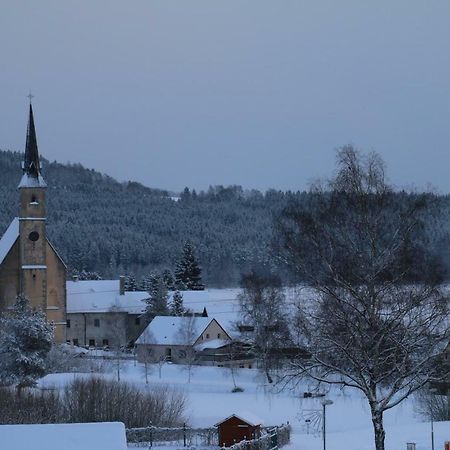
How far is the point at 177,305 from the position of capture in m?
85.9

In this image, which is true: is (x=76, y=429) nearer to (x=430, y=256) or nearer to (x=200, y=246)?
(x=430, y=256)

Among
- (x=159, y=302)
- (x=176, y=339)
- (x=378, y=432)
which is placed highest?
(x=159, y=302)

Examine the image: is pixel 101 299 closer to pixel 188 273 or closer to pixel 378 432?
pixel 188 273

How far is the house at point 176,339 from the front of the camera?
73.4 meters

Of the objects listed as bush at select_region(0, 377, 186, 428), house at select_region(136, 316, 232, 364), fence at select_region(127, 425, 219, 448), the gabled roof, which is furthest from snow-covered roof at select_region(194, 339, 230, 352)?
fence at select_region(127, 425, 219, 448)

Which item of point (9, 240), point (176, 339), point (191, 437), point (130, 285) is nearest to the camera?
point (191, 437)

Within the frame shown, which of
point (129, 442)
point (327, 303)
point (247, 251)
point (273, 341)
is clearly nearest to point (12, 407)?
point (129, 442)

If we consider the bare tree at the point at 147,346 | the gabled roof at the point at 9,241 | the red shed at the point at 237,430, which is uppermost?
the gabled roof at the point at 9,241

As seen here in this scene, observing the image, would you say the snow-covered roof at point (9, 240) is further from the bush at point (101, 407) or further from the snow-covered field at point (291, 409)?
the bush at point (101, 407)

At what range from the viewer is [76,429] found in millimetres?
24078

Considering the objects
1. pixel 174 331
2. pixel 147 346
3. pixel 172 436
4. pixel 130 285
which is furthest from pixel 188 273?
pixel 172 436

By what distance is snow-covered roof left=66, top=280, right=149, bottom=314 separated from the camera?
302 feet

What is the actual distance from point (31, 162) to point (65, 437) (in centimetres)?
5514

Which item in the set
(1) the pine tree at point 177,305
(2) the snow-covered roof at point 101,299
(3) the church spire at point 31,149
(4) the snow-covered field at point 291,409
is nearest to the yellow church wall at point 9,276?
(3) the church spire at point 31,149
